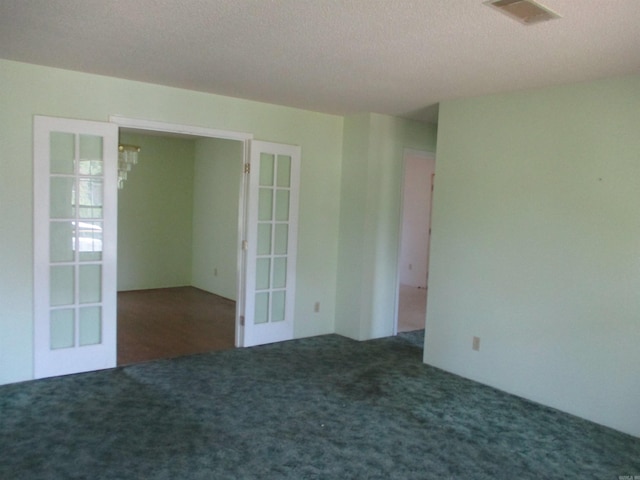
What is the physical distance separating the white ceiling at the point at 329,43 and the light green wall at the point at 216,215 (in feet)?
10.3

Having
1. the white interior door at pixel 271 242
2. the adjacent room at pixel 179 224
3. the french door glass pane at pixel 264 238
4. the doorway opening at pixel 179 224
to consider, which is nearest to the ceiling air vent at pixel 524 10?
the white interior door at pixel 271 242

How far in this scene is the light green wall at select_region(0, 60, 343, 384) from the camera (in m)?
3.64

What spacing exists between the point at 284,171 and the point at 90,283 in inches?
82.5

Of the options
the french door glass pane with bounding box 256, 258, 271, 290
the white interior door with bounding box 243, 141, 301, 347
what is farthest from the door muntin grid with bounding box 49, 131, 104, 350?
the french door glass pane with bounding box 256, 258, 271, 290

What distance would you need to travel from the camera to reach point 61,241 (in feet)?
12.8

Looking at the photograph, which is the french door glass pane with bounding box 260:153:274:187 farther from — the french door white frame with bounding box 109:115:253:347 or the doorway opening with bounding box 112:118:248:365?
the doorway opening with bounding box 112:118:248:365

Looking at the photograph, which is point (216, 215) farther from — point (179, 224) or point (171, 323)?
point (171, 323)

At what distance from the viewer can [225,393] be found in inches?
147

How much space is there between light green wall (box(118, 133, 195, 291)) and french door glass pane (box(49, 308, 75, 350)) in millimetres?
3709

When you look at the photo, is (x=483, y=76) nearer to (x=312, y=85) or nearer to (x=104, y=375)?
(x=312, y=85)

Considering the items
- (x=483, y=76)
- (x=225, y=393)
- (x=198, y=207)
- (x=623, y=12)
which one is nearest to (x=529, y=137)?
(x=483, y=76)

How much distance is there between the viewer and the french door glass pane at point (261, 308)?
5011 mm

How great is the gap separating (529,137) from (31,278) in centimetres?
393

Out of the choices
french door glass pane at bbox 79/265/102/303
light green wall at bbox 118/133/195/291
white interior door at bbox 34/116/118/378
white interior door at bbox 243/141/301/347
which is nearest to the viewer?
white interior door at bbox 34/116/118/378
